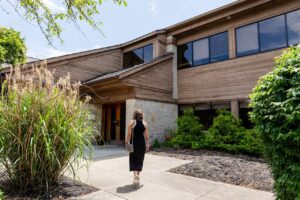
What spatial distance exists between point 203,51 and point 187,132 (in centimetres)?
452

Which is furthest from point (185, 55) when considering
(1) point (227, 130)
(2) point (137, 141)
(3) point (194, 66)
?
(2) point (137, 141)

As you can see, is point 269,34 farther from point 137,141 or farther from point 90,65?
point 90,65

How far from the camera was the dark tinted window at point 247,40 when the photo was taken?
403 inches

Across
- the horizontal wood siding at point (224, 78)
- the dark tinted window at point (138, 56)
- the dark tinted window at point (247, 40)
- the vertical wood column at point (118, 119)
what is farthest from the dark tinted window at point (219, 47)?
the vertical wood column at point (118, 119)

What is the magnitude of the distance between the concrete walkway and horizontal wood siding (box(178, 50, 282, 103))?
5954 millimetres

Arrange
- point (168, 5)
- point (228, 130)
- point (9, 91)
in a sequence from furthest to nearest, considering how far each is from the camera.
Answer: point (228, 130) → point (168, 5) → point (9, 91)

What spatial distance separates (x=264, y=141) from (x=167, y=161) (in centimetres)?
461

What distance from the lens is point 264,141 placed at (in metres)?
3.19

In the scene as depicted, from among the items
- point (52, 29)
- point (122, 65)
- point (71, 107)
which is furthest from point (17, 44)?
point (71, 107)

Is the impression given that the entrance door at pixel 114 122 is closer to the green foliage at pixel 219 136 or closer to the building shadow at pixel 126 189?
the green foliage at pixel 219 136

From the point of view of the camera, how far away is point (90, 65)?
523 inches

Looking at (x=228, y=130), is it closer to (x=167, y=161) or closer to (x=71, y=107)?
(x=167, y=161)

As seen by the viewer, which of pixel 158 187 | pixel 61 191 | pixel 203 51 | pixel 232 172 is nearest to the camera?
pixel 61 191

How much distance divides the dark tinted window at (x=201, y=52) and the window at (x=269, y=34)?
1629mm
